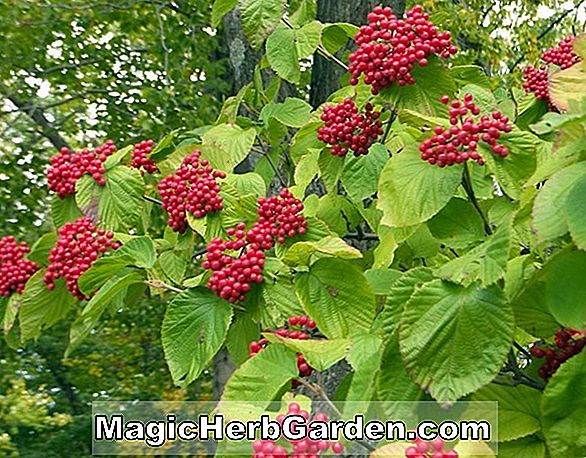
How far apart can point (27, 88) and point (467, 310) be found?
18.6 feet

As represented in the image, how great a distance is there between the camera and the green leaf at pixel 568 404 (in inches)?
42.4

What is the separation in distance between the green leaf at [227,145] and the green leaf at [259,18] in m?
0.24

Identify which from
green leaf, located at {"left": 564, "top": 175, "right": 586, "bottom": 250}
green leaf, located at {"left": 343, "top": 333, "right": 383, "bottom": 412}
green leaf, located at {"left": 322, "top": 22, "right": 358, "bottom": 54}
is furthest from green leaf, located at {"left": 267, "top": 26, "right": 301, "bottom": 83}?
green leaf, located at {"left": 564, "top": 175, "right": 586, "bottom": 250}

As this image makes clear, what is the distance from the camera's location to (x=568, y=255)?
112 centimetres

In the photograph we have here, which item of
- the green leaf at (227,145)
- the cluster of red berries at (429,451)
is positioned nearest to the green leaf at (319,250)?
the cluster of red berries at (429,451)

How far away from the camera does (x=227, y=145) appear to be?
2068 millimetres

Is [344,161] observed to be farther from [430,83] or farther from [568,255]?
[568,255]

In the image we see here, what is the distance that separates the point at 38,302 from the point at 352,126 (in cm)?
82

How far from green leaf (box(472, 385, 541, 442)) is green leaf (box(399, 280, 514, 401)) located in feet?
0.44

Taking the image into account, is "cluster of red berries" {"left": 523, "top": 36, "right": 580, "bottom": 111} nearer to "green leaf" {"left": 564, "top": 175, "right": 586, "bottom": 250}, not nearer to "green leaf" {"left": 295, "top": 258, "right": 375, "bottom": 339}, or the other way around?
"green leaf" {"left": 295, "top": 258, "right": 375, "bottom": 339}

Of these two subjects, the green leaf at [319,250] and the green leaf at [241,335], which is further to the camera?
the green leaf at [241,335]

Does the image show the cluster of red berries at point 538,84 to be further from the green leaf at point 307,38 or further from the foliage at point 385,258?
the green leaf at point 307,38

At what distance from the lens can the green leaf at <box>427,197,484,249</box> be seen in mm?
1440

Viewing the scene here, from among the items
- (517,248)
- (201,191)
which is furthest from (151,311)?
(517,248)
